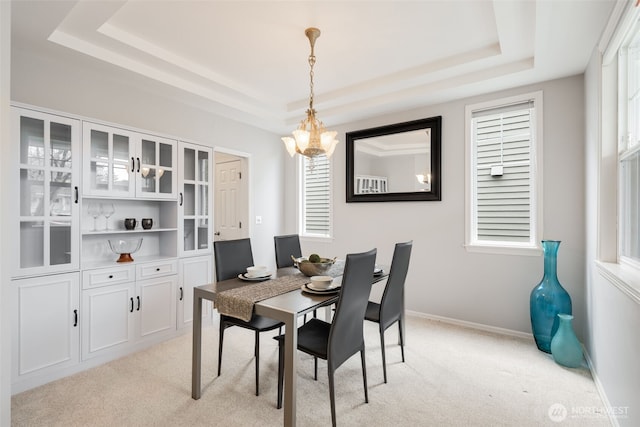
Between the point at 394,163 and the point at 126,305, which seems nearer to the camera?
the point at 126,305

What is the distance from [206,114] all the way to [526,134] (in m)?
3.58

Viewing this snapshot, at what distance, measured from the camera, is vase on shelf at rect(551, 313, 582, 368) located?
99.5 inches

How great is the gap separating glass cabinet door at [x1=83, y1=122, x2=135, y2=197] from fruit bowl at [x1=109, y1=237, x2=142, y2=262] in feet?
1.56

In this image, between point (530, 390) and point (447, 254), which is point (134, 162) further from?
point (530, 390)

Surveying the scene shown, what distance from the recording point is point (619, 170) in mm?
2166

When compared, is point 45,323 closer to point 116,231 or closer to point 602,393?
point 116,231

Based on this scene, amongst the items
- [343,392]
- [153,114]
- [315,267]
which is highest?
[153,114]

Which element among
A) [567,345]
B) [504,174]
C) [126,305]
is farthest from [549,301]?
[126,305]

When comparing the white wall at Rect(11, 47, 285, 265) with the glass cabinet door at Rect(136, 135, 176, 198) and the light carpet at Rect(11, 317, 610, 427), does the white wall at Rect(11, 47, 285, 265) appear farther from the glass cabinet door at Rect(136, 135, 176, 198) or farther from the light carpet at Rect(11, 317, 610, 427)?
the light carpet at Rect(11, 317, 610, 427)

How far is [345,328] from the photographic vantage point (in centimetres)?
192

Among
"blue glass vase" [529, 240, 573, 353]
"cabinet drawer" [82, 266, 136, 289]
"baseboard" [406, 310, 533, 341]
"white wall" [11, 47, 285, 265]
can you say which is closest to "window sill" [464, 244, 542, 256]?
"blue glass vase" [529, 240, 573, 353]

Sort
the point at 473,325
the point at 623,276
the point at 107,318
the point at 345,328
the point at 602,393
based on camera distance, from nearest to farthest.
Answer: the point at 623,276
the point at 345,328
the point at 602,393
the point at 107,318
the point at 473,325

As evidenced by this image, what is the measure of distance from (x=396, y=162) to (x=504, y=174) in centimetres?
120

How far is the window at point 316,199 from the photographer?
473 cm
